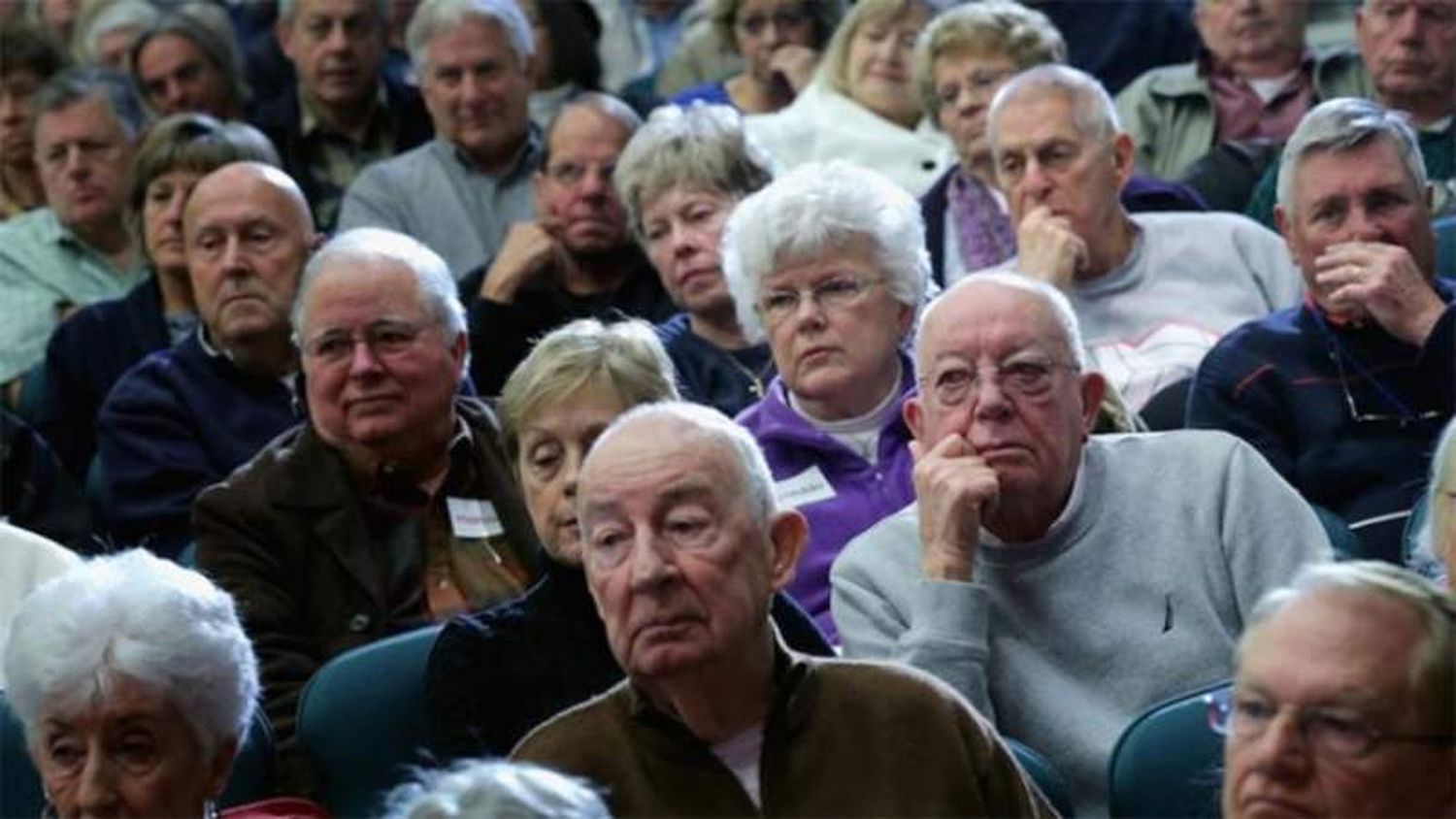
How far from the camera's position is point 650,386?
3.96 meters

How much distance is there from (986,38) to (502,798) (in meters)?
3.30

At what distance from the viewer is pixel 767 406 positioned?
4387 millimetres

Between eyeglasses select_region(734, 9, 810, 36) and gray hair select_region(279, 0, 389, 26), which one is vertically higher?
eyeglasses select_region(734, 9, 810, 36)

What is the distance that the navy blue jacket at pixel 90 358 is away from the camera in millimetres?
5629

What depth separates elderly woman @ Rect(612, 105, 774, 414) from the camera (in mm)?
4914

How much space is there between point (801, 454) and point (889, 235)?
40 centimetres

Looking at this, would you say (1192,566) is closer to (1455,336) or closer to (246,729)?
(1455,336)

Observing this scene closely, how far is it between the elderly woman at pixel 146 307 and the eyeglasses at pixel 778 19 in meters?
1.32

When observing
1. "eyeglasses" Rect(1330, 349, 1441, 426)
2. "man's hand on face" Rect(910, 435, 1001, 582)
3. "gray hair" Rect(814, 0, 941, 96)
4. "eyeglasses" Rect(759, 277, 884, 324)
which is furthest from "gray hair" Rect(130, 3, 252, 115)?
"man's hand on face" Rect(910, 435, 1001, 582)

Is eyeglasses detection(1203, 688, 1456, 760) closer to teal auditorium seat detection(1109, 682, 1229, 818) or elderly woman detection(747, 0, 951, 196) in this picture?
teal auditorium seat detection(1109, 682, 1229, 818)

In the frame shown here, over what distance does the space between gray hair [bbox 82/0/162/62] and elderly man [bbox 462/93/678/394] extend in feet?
6.48

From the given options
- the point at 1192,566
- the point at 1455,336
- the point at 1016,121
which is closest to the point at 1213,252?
the point at 1016,121

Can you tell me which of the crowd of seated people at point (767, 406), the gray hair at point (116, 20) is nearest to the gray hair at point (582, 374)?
the crowd of seated people at point (767, 406)

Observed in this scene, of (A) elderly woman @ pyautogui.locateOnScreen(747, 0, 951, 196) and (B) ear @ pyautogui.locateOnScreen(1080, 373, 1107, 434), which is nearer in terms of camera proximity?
(B) ear @ pyautogui.locateOnScreen(1080, 373, 1107, 434)
